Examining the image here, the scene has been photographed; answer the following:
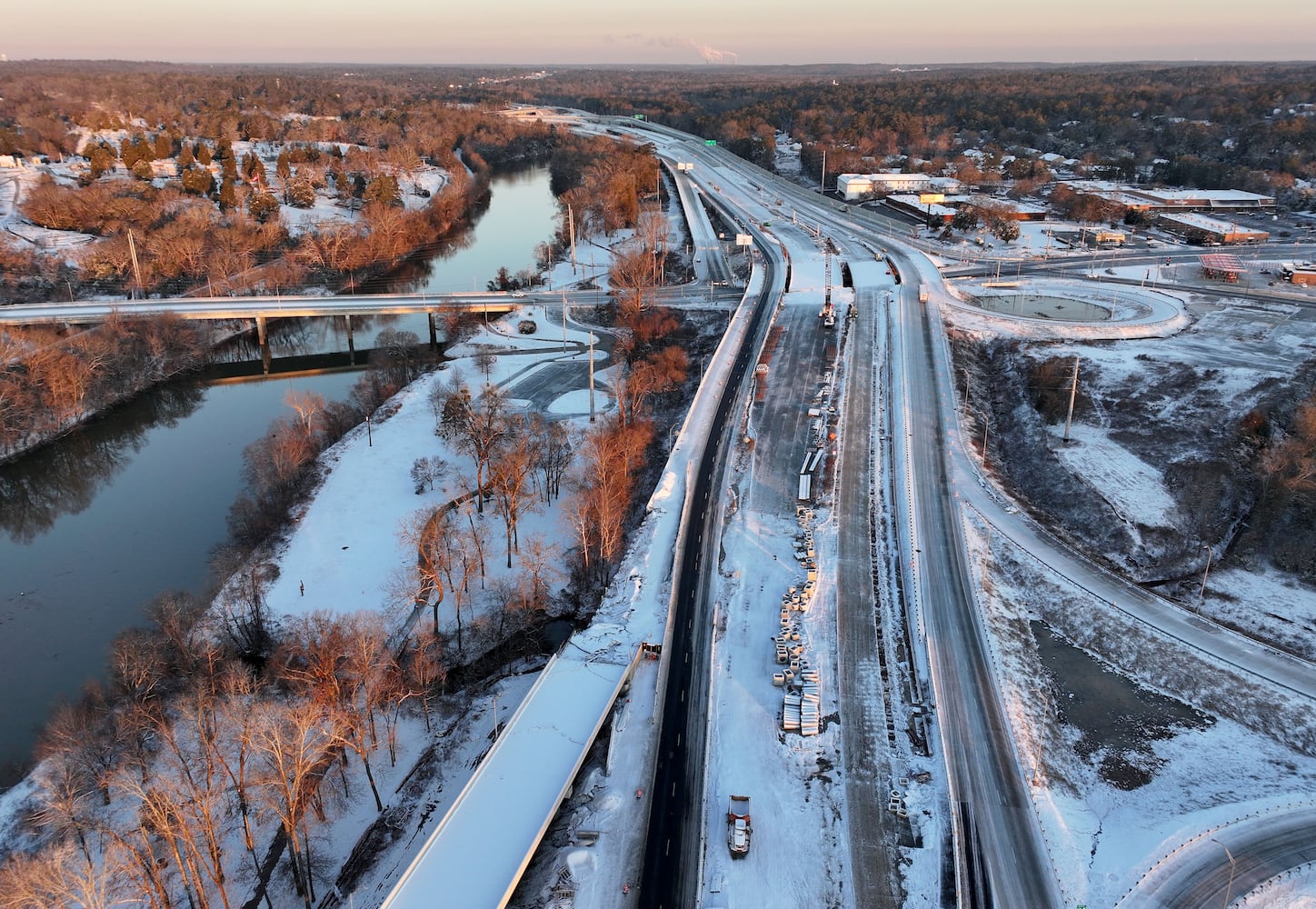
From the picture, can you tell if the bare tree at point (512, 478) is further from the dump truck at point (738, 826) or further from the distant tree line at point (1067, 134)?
the distant tree line at point (1067, 134)

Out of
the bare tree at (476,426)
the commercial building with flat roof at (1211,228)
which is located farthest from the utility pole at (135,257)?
the commercial building with flat roof at (1211,228)

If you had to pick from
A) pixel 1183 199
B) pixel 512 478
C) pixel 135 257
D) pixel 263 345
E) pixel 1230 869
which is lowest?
pixel 1230 869

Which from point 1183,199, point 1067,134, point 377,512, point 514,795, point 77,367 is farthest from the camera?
point 1067,134

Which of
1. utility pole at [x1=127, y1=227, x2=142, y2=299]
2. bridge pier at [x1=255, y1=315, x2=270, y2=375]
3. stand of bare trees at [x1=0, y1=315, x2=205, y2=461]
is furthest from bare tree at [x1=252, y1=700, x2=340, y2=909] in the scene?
utility pole at [x1=127, y1=227, x2=142, y2=299]

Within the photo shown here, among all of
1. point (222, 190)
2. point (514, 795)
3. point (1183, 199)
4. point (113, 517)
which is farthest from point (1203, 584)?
point (222, 190)

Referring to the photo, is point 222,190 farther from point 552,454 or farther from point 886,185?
point 886,185

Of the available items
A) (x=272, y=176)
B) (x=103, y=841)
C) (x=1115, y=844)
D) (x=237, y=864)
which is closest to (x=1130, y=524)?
(x=1115, y=844)

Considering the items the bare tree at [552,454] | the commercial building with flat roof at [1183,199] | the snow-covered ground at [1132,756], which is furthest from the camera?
the commercial building with flat roof at [1183,199]
